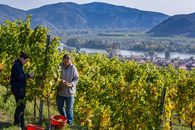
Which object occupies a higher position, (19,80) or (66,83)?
(19,80)

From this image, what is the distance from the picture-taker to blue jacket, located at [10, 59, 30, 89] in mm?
10547

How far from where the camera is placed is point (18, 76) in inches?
416

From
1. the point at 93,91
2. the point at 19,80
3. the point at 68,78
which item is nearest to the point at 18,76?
the point at 19,80

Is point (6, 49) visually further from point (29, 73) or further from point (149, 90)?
point (149, 90)

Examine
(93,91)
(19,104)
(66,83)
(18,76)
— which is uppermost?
(18,76)

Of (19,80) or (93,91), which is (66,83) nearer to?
(19,80)

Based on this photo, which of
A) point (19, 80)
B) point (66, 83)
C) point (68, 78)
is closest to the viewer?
point (19, 80)

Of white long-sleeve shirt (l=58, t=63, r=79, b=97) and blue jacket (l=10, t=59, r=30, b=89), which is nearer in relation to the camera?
blue jacket (l=10, t=59, r=30, b=89)

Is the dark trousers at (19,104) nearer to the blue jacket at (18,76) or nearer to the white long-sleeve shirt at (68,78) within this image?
the blue jacket at (18,76)

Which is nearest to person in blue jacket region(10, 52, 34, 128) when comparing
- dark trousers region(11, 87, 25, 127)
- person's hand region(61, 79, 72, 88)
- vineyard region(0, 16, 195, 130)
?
dark trousers region(11, 87, 25, 127)

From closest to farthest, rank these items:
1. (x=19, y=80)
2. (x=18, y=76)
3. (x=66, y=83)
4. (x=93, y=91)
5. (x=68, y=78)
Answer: (x=18, y=76) < (x=19, y=80) < (x=66, y=83) < (x=68, y=78) < (x=93, y=91)

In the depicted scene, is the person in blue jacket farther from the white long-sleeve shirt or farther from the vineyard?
the white long-sleeve shirt

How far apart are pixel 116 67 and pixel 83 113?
246 inches

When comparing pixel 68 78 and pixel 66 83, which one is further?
pixel 68 78
